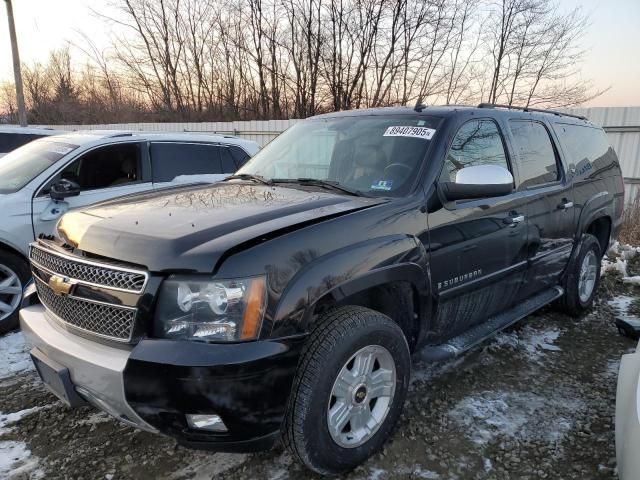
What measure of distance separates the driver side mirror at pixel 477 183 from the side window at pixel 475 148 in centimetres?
10

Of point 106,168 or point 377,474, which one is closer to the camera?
point 377,474

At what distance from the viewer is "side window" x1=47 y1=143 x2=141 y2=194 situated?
494cm

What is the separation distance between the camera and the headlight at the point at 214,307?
6.40 feet

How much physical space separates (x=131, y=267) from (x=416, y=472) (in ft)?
5.88

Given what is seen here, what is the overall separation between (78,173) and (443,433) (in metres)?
4.33

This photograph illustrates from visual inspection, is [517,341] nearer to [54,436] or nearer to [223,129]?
[54,436]

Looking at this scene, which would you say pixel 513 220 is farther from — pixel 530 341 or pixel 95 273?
pixel 95 273

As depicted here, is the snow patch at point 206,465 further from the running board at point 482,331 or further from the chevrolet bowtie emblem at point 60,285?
the running board at point 482,331

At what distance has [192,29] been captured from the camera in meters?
22.8

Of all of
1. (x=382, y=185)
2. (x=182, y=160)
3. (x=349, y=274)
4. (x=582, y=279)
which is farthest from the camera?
(x=182, y=160)

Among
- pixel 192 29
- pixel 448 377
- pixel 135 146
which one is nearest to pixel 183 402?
pixel 448 377

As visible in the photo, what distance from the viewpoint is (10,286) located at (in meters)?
4.21

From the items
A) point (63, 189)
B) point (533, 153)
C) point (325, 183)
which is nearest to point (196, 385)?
point (325, 183)

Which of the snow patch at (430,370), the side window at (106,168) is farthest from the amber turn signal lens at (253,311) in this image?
the side window at (106,168)
